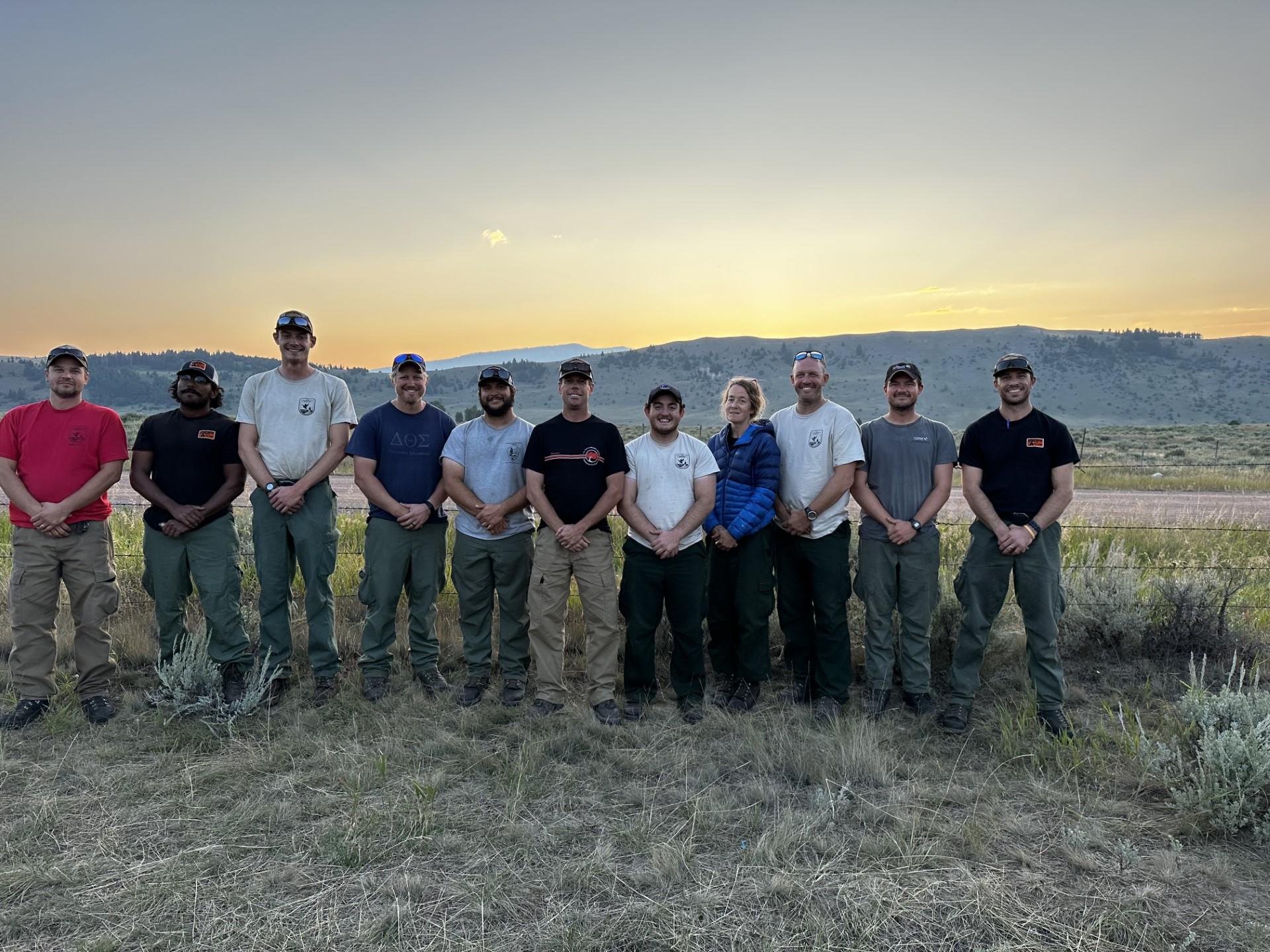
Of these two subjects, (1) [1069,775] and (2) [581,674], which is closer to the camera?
(1) [1069,775]

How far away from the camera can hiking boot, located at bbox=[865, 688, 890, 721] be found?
499 centimetres

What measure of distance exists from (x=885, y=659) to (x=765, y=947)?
2.56 meters

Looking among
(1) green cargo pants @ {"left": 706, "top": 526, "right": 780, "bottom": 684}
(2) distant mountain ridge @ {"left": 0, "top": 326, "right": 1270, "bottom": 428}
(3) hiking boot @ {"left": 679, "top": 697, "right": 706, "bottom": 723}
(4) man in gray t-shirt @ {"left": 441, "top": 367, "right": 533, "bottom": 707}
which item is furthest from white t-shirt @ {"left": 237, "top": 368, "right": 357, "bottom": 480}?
(2) distant mountain ridge @ {"left": 0, "top": 326, "right": 1270, "bottom": 428}

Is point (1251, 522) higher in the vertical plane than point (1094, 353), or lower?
lower

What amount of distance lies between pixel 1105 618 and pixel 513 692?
444 centimetres

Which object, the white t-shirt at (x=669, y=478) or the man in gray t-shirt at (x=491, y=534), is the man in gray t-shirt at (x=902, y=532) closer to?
the white t-shirt at (x=669, y=478)

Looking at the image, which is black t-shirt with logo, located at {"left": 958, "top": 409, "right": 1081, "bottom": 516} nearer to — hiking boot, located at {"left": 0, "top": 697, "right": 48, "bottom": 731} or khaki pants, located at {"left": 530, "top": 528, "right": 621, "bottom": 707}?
khaki pants, located at {"left": 530, "top": 528, "right": 621, "bottom": 707}

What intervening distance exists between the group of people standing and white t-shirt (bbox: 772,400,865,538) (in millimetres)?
18

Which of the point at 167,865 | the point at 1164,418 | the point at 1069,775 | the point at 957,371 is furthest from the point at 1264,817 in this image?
the point at 957,371

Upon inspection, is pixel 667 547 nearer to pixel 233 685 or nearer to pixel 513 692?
pixel 513 692

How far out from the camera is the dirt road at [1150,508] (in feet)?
36.4

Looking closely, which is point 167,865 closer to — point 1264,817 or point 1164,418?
point 1264,817

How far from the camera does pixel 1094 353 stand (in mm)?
118438

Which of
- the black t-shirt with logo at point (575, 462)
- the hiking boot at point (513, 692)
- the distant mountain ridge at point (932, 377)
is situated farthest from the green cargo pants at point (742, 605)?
the distant mountain ridge at point (932, 377)
